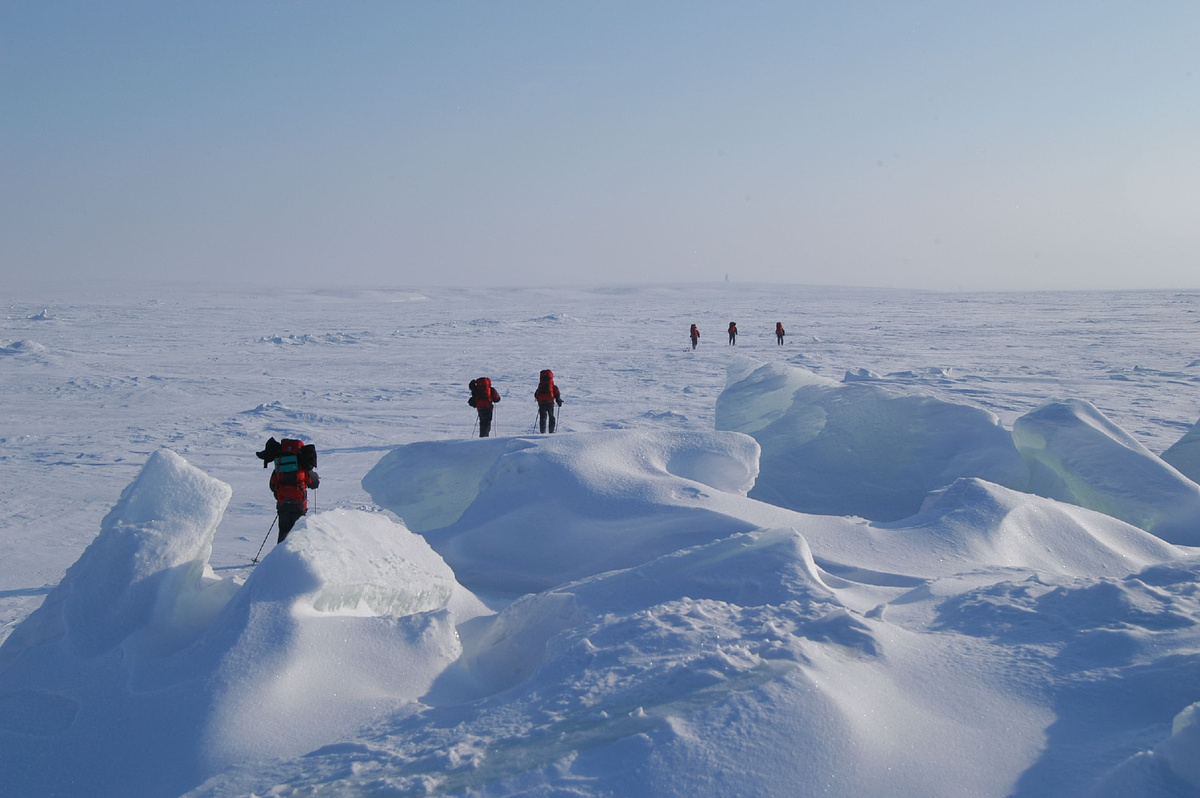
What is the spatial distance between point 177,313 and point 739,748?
1795 inches

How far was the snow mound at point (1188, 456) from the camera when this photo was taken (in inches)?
345

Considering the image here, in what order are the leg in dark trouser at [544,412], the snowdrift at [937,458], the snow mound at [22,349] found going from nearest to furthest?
the snowdrift at [937,458] → the leg in dark trouser at [544,412] → the snow mound at [22,349]

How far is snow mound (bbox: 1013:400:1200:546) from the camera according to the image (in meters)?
7.34

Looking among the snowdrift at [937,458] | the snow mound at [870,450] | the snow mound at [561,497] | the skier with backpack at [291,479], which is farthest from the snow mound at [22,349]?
the snow mound at [870,450]

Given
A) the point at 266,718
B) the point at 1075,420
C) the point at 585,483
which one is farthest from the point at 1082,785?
the point at 1075,420

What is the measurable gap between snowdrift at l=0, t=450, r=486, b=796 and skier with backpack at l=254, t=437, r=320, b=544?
172 centimetres

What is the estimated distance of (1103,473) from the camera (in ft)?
25.5

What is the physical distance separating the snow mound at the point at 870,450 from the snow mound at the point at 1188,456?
2.15m

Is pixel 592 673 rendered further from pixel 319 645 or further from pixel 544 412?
pixel 544 412

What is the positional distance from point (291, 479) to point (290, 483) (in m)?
0.03

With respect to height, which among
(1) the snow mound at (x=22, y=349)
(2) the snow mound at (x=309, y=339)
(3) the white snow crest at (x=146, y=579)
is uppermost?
(3) the white snow crest at (x=146, y=579)

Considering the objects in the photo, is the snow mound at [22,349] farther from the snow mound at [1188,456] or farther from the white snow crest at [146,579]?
the snow mound at [1188,456]

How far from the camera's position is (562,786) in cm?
258

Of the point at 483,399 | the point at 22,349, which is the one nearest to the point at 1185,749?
the point at 483,399
